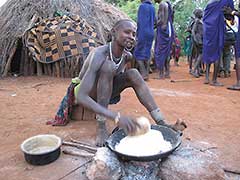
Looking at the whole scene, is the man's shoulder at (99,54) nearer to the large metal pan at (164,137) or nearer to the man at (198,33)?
the large metal pan at (164,137)

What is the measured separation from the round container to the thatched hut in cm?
347

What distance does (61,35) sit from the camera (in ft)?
19.3

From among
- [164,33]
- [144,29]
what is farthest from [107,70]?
[164,33]

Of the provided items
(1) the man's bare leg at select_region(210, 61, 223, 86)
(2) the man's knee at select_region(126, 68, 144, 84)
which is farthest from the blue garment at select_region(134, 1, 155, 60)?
(2) the man's knee at select_region(126, 68, 144, 84)

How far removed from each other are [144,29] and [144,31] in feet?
0.12

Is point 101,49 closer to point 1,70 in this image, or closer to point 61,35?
point 61,35

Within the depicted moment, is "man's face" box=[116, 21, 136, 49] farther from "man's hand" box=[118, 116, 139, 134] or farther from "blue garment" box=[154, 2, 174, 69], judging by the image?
"blue garment" box=[154, 2, 174, 69]

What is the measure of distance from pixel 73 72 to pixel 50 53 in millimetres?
586

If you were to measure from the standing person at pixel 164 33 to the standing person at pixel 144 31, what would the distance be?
0.17 m

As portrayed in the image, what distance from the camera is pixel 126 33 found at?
92.9 inches

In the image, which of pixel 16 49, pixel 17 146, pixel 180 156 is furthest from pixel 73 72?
pixel 180 156

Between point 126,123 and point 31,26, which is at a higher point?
point 31,26

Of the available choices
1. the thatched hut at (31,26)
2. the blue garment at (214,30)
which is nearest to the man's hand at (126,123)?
the blue garment at (214,30)

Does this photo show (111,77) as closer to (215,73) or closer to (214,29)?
(214,29)
